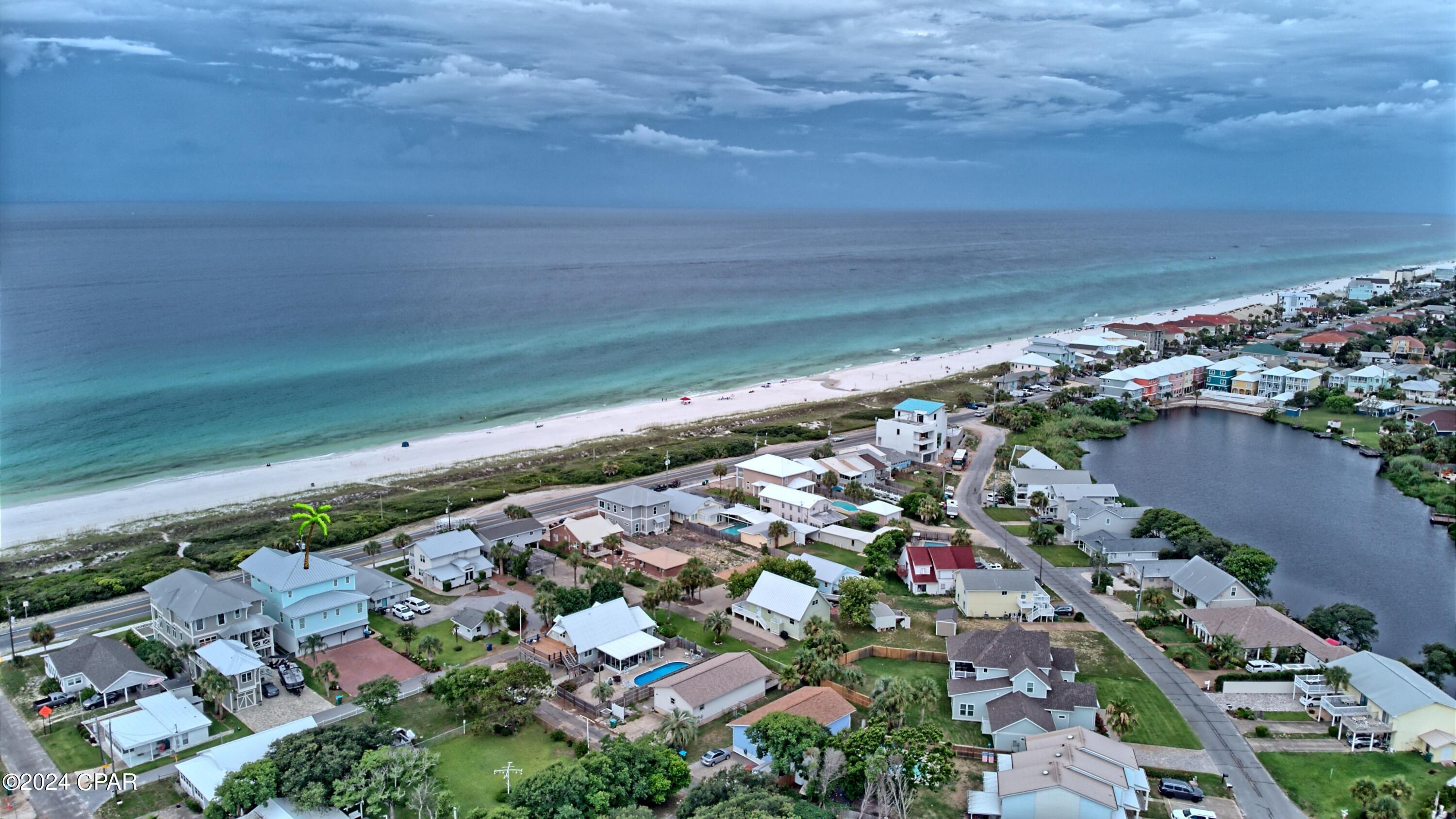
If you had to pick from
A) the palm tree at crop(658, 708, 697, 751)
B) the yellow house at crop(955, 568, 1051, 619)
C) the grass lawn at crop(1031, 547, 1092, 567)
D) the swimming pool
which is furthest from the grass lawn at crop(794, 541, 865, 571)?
the palm tree at crop(658, 708, 697, 751)

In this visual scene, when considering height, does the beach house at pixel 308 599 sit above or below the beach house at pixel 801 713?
above

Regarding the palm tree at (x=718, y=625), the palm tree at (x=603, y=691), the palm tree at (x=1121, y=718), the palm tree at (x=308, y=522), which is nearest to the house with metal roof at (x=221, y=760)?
the palm tree at (x=603, y=691)

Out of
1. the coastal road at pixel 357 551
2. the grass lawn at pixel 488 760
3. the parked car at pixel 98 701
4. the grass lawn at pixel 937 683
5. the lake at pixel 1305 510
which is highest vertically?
the parked car at pixel 98 701

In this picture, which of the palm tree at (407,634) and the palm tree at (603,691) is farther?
the palm tree at (407,634)

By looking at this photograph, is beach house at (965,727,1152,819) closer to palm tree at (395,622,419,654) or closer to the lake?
the lake

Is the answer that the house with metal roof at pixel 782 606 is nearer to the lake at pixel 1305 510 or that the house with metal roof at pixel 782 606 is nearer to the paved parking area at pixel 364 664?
the paved parking area at pixel 364 664

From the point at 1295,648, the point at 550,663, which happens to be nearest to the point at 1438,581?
the point at 1295,648

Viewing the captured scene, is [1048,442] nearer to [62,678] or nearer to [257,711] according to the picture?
[257,711]
